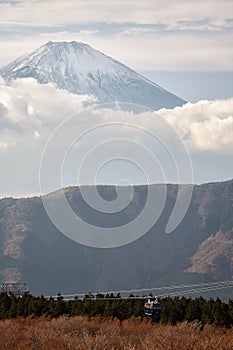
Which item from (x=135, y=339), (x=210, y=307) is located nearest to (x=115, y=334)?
(x=135, y=339)

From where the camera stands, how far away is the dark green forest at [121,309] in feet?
383

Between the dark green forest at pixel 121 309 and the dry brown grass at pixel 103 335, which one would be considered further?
the dark green forest at pixel 121 309

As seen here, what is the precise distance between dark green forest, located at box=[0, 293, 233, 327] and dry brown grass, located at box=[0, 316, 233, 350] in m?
3.21

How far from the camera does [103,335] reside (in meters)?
98.4

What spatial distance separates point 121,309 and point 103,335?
94.7 ft

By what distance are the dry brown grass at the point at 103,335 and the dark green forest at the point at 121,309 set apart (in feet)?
10.5

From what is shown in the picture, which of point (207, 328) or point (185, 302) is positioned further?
point (185, 302)

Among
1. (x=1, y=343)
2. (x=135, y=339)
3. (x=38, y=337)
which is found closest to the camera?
(x=1, y=343)

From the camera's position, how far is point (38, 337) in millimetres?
95875

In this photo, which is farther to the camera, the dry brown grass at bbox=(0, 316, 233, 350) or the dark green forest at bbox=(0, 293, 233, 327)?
the dark green forest at bbox=(0, 293, 233, 327)

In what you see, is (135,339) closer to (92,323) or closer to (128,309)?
(92,323)

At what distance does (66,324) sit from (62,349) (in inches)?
1155

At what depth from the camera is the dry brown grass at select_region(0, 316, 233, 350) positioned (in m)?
83.4

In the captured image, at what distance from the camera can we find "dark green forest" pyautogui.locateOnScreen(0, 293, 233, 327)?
116688 millimetres
